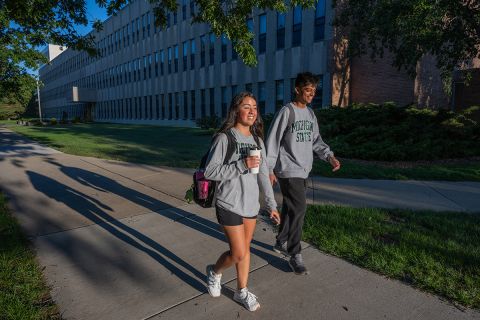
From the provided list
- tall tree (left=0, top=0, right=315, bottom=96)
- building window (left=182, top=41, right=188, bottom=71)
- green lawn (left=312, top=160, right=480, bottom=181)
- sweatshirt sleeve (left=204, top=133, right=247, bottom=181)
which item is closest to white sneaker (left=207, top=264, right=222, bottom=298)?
sweatshirt sleeve (left=204, top=133, right=247, bottom=181)

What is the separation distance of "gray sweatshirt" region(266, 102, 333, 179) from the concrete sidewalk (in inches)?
39.2

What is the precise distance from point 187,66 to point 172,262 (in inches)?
1185

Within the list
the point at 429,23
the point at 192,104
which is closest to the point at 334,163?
the point at 429,23

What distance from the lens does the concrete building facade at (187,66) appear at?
68.5ft

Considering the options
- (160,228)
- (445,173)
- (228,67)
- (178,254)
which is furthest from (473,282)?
(228,67)

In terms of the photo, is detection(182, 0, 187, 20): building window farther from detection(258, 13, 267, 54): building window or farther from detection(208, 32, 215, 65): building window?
detection(258, 13, 267, 54): building window

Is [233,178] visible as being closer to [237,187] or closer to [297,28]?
[237,187]

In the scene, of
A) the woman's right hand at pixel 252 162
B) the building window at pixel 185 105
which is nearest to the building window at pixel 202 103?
the building window at pixel 185 105

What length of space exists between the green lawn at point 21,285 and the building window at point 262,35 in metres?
22.0

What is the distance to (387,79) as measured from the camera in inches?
774

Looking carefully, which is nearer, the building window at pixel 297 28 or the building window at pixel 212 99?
the building window at pixel 297 28

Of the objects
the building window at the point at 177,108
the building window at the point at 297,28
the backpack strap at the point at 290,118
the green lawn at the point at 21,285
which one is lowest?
the green lawn at the point at 21,285

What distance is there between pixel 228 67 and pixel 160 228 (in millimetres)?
23899

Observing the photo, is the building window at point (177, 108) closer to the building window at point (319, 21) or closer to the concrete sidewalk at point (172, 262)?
the building window at point (319, 21)
